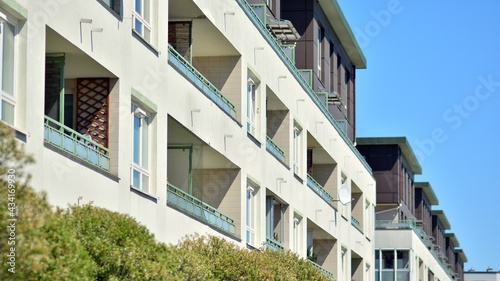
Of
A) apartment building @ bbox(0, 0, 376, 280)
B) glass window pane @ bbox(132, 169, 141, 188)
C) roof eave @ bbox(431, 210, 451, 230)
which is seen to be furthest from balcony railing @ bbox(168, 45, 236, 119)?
roof eave @ bbox(431, 210, 451, 230)

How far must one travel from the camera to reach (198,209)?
34625mm

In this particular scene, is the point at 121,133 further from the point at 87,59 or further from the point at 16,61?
the point at 16,61

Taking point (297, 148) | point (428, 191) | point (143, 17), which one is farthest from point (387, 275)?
point (143, 17)

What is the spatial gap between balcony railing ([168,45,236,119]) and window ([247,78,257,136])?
7.73ft

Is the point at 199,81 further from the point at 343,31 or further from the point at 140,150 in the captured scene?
the point at 343,31

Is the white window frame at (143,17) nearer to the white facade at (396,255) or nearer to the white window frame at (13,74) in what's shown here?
the white window frame at (13,74)

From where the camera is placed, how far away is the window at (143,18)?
28797mm

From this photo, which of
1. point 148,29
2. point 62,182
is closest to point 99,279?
point 62,182

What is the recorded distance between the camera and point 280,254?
3912cm

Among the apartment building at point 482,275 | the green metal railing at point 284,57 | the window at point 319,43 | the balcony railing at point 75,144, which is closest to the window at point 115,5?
the balcony railing at point 75,144

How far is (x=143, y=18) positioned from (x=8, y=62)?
8.41 meters

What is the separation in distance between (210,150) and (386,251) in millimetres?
44857

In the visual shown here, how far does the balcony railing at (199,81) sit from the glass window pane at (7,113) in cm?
1005

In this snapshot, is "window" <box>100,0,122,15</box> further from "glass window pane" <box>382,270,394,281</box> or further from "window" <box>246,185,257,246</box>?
"glass window pane" <box>382,270,394,281</box>
